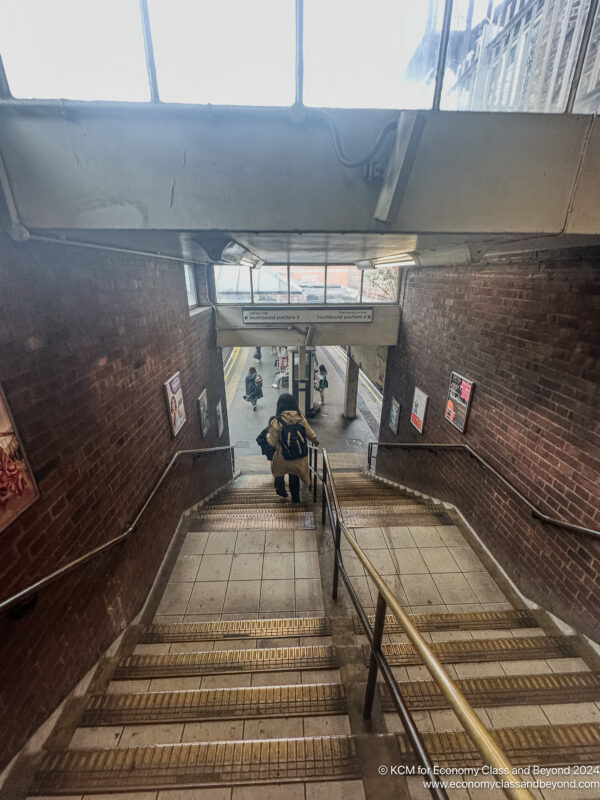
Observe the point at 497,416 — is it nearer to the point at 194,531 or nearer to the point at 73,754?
the point at 194,531

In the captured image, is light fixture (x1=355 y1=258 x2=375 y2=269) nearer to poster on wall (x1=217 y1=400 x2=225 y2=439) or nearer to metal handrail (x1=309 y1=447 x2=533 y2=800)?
Answer: poster on wall (x1=217 y1=400 x2=225 y2=439)

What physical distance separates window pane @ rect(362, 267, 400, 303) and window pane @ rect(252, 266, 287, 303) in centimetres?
182

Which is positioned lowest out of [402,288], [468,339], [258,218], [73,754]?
[73,754]

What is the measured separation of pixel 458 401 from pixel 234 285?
17.2 feet

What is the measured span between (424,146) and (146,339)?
8.94 feet

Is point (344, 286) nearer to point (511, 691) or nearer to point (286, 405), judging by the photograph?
point (286, 405)

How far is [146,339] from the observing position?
326 centimetres

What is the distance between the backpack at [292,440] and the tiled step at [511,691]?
2.55m

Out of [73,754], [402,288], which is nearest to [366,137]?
[73,754]

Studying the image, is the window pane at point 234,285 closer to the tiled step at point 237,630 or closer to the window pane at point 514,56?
the window pane at point 514,56

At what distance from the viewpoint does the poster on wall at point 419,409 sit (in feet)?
17.9

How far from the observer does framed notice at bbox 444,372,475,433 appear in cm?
403

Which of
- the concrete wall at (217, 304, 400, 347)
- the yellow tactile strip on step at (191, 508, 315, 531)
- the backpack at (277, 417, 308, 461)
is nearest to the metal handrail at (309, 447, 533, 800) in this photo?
the yellow tactile strip on step at (191, 508, 315, 531)

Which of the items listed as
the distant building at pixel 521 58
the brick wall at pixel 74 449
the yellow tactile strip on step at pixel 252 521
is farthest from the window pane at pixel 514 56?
the yellow tactile strip on step at pixel 252 521
